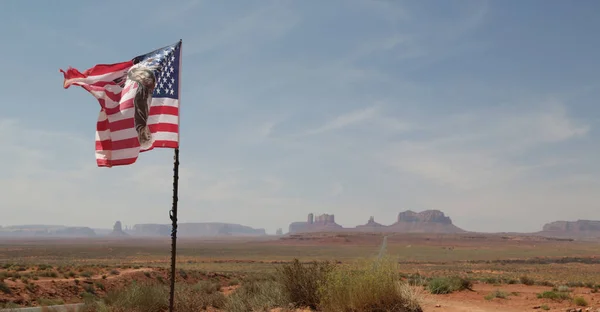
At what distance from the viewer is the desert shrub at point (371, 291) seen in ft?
37.8

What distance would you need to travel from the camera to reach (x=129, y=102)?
9734mm

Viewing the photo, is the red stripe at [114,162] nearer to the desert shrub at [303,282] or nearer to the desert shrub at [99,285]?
the desert shrub at [303,282]

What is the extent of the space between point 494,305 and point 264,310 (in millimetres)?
8968

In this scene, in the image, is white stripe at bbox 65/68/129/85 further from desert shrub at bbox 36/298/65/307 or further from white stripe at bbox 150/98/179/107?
desert shrub at bbox 36/298/65/307

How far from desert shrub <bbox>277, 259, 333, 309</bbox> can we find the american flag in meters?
6.49

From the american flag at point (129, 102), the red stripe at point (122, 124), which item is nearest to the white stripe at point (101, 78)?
the american flag at point (129, 102)

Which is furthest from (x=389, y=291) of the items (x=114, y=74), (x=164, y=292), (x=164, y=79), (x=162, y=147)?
(x=164, y=292)

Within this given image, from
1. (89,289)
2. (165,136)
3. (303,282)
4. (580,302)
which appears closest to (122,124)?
(165,136)

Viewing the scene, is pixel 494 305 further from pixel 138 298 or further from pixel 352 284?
pixel 138 298

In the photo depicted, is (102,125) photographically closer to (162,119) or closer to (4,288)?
(162,119)

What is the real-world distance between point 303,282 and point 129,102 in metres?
7.56

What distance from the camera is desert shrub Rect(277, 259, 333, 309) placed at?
1377 cm

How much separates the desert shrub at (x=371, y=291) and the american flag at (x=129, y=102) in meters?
5.47

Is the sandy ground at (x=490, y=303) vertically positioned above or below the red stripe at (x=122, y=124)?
below
